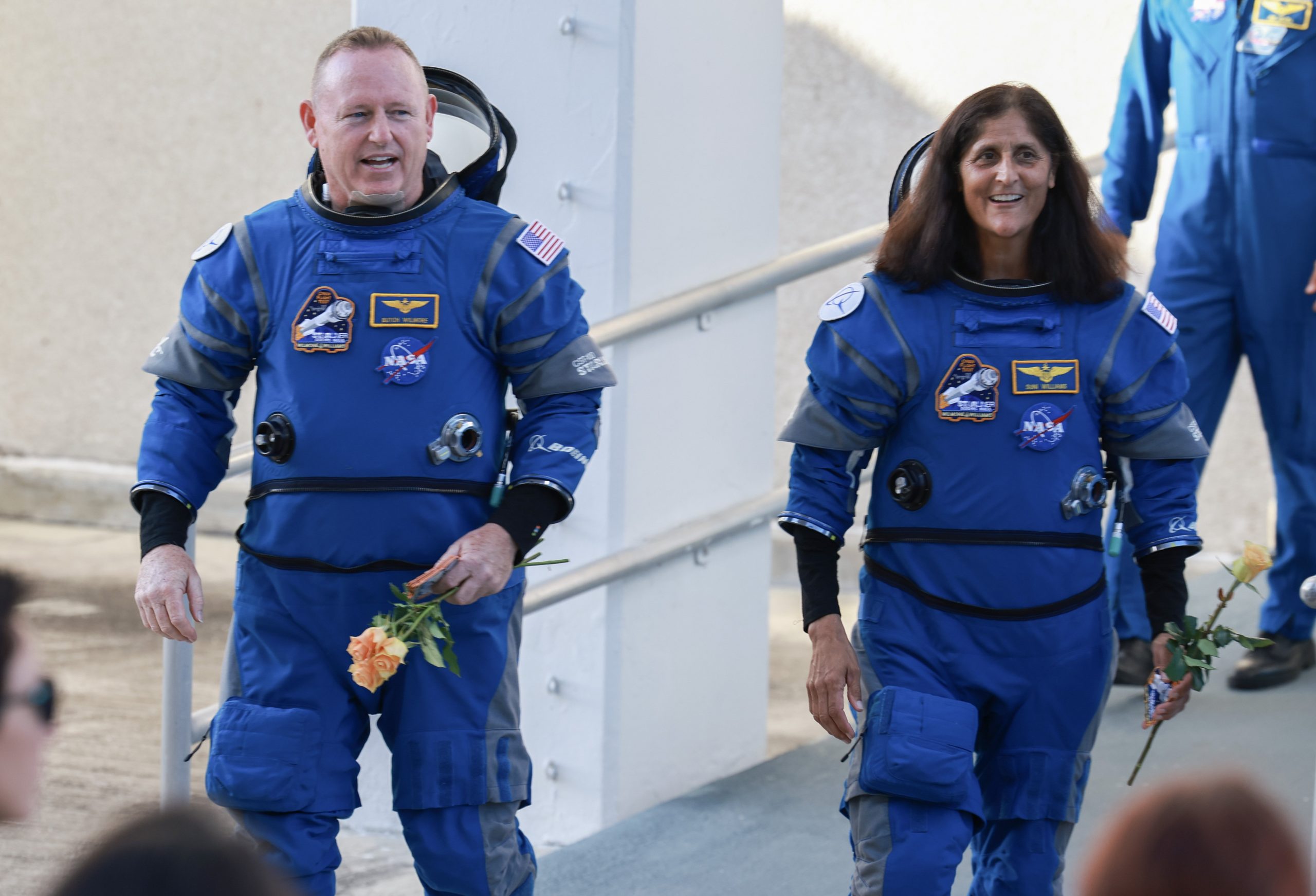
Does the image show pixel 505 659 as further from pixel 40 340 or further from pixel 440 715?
pixel 40 340

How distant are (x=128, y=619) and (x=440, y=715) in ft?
14.2

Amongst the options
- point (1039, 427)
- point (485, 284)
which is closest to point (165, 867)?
point (485, 284)

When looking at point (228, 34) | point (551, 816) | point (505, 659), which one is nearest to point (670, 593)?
point (551, 816)

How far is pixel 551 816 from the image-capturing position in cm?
389

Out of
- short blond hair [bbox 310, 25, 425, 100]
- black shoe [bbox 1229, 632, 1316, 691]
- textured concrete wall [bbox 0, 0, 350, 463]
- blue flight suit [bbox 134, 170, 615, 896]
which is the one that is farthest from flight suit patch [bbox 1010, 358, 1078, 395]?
textured concrete wall [bbox 0, 0, 350, 463]

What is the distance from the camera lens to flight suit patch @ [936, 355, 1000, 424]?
8.48 ft

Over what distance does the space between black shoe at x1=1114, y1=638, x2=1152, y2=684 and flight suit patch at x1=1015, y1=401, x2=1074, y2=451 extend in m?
1.76

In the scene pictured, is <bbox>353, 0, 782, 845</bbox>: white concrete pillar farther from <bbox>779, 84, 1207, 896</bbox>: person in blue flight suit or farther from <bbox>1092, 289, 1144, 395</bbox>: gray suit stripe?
<bbox>1092, 289, 1144, 395</bbox>: gray suit stripe

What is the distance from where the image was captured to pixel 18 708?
56.5 inches

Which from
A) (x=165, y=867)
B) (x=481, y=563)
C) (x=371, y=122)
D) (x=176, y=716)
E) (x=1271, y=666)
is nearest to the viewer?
(x=165, y=867)

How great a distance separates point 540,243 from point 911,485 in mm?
715

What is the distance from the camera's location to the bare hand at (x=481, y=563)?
2531 mm

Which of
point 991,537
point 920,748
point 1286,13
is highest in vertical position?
point 1286,13

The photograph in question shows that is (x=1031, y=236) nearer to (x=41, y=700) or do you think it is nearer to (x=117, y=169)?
(x=41, y=700)
